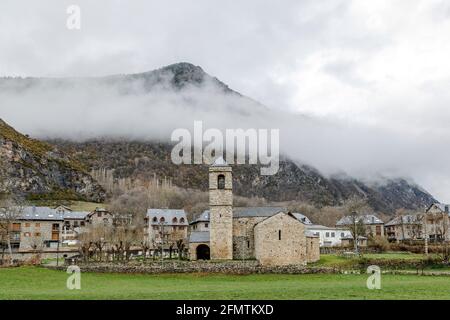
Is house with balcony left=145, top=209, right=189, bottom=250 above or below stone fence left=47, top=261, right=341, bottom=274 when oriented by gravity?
above

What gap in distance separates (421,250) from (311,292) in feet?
171

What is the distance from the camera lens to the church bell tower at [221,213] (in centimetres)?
6662

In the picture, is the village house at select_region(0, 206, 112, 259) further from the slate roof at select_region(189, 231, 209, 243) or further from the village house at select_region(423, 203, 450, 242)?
the village house at select_region(423, 203, 450, 242)

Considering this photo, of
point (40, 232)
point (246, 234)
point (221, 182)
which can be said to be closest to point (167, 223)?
point (40, 232)

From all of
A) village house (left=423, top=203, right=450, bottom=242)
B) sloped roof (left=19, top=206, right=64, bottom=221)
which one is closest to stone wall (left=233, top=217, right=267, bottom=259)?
village house (left=423, top=203, right=450, bottom=242)

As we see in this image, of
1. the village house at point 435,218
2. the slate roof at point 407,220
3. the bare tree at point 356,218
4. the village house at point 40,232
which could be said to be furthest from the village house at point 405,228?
the village house at point 40,232

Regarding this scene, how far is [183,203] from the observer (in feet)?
586

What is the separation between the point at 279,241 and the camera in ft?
210

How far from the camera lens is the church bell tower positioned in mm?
66625

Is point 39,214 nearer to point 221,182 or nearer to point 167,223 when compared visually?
point 167,223

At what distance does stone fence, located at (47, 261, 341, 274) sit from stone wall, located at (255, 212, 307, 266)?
7299mm
